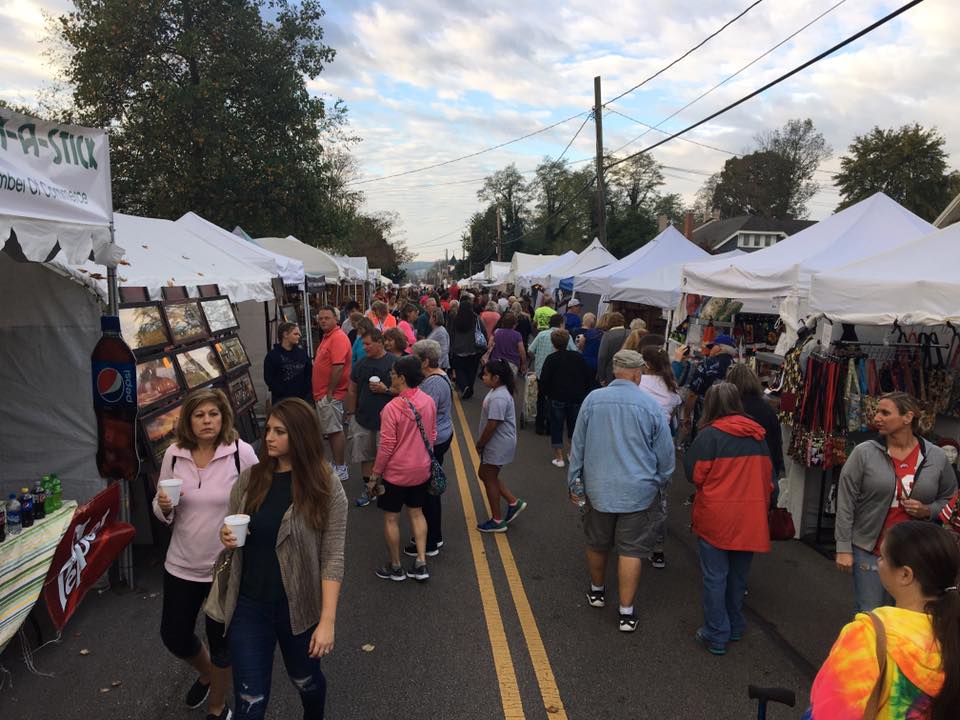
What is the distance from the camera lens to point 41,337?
173 inches

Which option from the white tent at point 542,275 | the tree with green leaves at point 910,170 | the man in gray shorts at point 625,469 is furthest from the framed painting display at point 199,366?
the tree with green leaves at point 910,170

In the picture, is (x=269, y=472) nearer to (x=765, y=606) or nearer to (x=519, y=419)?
(x=765, y=606)

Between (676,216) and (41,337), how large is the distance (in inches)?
2913

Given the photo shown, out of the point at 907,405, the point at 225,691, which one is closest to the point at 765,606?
the point at 907,405

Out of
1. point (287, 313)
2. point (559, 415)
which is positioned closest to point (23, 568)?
point (559, 415)

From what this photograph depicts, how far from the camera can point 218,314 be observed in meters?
7.81

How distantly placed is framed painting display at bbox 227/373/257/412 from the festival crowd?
20.3 inches

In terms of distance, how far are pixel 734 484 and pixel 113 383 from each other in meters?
4.15

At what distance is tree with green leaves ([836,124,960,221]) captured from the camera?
4116cm

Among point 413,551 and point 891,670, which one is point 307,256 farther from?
point 891,670

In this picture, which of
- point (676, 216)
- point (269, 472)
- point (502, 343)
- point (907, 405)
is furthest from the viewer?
point (676, 216)

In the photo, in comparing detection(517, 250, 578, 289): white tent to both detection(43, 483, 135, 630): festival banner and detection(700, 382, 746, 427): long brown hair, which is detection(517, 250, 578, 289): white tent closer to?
detection(700, 382, 746, 427): long brown hair

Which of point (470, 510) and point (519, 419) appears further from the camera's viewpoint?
point (519, 419)

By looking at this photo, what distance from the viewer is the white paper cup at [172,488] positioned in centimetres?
291
